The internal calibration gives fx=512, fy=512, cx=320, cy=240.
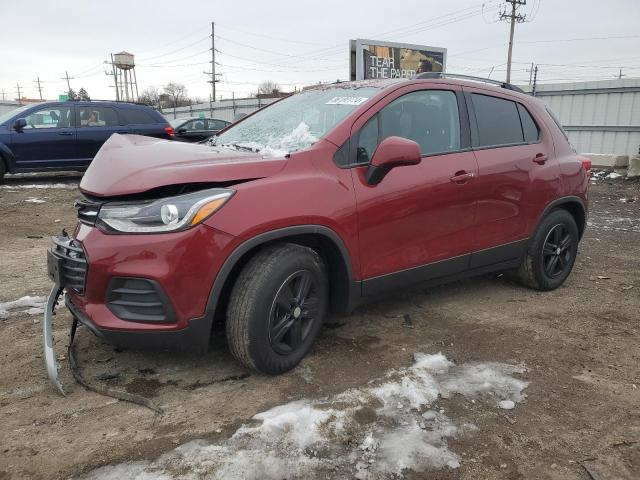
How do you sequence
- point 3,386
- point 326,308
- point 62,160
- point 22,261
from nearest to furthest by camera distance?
point 3,386
point 326,308
point 22,261
point 62,160

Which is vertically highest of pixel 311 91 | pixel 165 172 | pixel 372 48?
pixel 372 48

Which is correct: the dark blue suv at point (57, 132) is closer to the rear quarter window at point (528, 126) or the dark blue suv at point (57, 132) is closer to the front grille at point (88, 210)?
the front grille at point (88, 210)

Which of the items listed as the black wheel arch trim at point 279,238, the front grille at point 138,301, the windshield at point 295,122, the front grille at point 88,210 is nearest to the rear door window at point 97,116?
the windshield at point 295,122

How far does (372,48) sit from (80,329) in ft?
41.9

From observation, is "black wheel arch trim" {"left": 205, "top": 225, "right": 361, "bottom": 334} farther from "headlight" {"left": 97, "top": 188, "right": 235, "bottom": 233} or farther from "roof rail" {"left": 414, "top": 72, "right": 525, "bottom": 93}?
"roof rail" {"left": 414, "top": 72, "right": 525, "bottom": 93}

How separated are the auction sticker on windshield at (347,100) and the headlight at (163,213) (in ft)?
4.07

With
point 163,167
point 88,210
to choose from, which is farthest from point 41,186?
point 163,167

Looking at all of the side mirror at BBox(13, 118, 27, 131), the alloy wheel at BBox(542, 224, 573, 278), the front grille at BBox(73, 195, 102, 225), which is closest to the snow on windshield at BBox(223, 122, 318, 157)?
the front grille at BBox(73, 195, 102, 225)

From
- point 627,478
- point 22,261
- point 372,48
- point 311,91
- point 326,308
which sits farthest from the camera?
point 372,48

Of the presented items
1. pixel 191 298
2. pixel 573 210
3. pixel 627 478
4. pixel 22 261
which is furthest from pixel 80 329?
pixel 573 210

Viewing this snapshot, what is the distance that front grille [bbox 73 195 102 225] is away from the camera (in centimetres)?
265

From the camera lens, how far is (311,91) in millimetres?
4000

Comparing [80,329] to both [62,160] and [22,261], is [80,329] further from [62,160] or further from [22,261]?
[62,160]

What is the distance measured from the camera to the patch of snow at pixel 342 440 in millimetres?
2141
